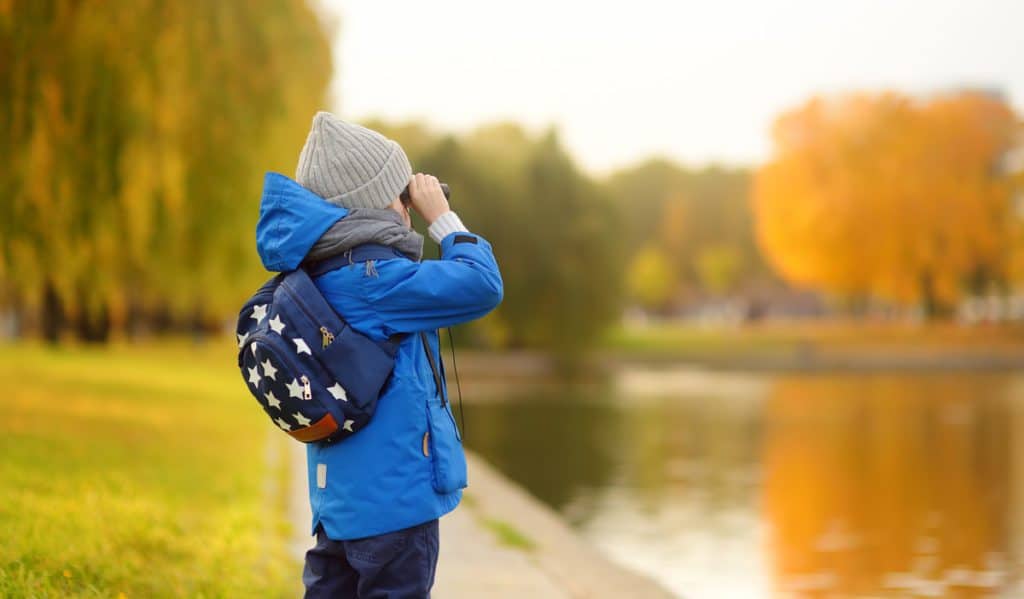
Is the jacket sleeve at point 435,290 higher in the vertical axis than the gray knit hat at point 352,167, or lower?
lower

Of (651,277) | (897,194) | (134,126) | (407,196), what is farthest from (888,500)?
(651,277)

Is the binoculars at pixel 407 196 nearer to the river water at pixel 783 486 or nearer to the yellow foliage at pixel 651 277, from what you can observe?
the river water at pixel 783 486

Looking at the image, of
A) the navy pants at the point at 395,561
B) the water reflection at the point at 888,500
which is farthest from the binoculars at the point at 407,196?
the water reflection at the point at 888,500

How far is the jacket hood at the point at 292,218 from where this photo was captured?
318 centimetres

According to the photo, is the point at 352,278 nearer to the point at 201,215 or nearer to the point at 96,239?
the point at 96,239

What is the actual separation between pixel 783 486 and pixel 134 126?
7.33 metres

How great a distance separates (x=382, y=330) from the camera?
3209mm

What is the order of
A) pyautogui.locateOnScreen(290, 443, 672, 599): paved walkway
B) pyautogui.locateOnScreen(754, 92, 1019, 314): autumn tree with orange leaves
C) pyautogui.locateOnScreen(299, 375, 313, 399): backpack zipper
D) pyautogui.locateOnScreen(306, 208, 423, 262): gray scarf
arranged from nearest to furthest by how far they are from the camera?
pyautogui.locateOnScreen(299, 375, 313, 399): backpack zipper → pyautogui.locateOnScreen(306, 208, 423, 262): gray scarf → pyautogui.locateOnScreen(290, 443, 672, 599): paved walkway → pyautogui.locateOnScreen(754, 92, 1019, 314): autumn tree with orange leaves

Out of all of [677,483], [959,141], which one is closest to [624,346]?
[959,141]

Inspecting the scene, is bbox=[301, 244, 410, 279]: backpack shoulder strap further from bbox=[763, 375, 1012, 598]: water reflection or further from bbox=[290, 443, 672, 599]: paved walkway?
bbox=[763, 375, 1012, 598]: water reflection

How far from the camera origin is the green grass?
495cm

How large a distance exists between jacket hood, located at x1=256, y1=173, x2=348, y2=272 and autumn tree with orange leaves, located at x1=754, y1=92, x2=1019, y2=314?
54097 mm

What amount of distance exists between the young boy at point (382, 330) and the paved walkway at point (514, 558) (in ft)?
9.25

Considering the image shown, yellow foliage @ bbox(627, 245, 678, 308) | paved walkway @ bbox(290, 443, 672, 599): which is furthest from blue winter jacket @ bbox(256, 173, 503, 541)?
yellow foliage @ bbox(627, 245, 678, 308)
